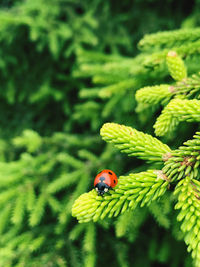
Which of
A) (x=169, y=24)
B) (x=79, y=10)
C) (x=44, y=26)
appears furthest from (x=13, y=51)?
(x=169, y=24)

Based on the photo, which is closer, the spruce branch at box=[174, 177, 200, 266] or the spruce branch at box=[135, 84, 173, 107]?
the spruce branch at box=[174, 177, 200, 266]

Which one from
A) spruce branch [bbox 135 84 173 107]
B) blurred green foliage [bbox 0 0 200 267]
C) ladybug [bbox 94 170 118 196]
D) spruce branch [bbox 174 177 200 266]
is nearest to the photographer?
spruce branch [bbox 174 177 200 266]

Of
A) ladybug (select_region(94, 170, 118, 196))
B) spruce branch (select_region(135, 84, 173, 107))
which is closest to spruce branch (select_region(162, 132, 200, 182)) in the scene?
ladybug (select_region(94, 170, 118, 196))

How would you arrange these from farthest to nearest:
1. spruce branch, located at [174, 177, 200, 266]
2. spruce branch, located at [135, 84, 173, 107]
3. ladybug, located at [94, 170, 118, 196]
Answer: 1. spruce branch, located at [135, 84, 173, 107]
2. ladybug, located at [94, 170, 118, 196]
3. spruce branch, located at [174, 177, 200, 266]

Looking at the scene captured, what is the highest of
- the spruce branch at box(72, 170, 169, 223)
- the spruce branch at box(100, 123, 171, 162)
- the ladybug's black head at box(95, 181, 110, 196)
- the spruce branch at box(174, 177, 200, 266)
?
the spruce branch at box(100, 123, 171, 162)

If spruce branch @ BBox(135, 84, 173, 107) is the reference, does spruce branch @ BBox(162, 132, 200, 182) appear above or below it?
below

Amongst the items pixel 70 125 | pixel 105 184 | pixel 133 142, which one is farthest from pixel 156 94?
pixel 70 125

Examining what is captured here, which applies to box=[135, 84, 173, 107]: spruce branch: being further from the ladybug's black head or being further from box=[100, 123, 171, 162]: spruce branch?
the ladybug's black head
